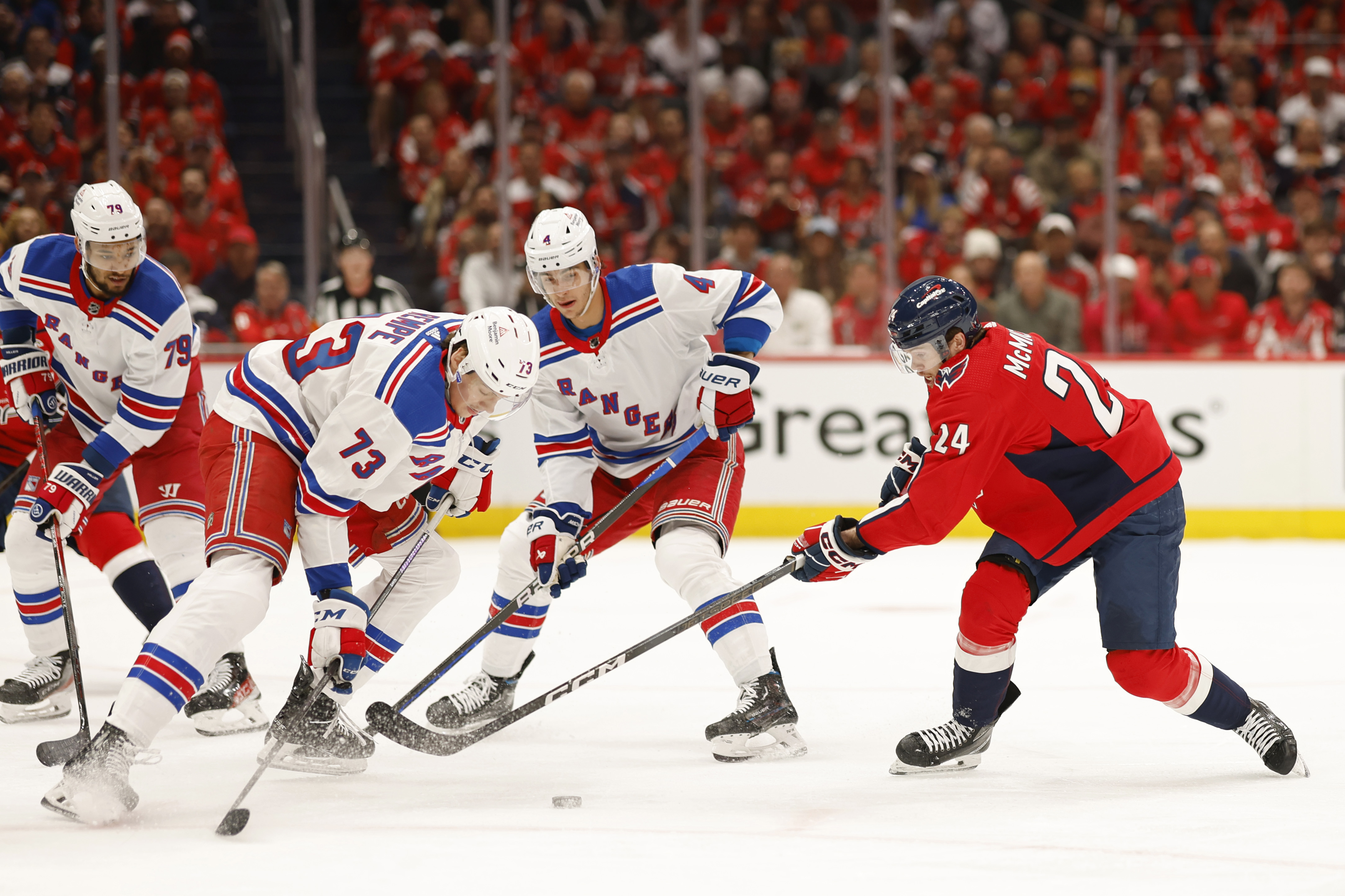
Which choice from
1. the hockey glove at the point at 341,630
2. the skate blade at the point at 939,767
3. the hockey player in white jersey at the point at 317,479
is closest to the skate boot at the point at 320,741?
the hockey player in white jersey at the point at 317,479

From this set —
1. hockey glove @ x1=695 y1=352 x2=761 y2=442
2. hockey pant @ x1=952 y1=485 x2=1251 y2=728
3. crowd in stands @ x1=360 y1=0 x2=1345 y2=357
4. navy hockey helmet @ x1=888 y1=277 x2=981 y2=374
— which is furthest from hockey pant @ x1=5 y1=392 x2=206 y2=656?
crowd in stands @ x1=360 y1=0 x2=1345 y2=357

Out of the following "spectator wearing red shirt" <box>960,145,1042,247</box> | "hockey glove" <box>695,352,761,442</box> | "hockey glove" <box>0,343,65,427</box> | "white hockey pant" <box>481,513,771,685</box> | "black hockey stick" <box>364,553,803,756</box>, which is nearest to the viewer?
"black hockey stick" <box>364,553,803,756</box>

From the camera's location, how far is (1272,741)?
3.10 meters

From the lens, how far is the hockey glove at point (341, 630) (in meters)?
2.99

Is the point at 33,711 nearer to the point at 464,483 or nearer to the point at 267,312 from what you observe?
the point at 464,483

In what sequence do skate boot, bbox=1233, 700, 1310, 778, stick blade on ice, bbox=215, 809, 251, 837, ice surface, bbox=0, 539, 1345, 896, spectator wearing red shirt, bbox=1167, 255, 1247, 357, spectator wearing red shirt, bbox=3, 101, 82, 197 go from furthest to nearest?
spectator wearing red shirt, bbox=1167, 255, 1247, 357, spectator wearing red shirt, bbox=3, 101, 82, 197, skate boot, bbox=1233, 700, 1310, 778, stick blade on ice, bbox=215, 809, 251, 837, ice surface, bbox=0, 539, 1345, 896

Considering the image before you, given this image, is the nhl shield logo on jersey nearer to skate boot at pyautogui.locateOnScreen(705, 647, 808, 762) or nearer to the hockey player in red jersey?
the hockey player in red jersey

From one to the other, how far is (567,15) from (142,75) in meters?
2.35

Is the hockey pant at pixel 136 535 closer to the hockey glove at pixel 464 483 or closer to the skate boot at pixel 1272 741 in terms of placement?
the hockey glove at pixel 464 483

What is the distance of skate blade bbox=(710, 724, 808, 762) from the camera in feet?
11.0

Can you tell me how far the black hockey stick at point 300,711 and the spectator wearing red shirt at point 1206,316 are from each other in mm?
4617

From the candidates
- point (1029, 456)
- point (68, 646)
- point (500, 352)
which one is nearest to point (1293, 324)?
point (1029, 456)

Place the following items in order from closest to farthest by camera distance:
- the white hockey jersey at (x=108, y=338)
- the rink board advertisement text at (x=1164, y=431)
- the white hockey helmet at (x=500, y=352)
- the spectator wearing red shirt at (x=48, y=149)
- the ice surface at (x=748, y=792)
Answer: the ice surface at (x=748, y=792), the white hockey helmet at (x=500, y=352), the white hockey jersey at (x=108, y=338), the spectator wearing red shirt at (x=48, y=149), the rink board advertisement text at (x=1164, y=431)

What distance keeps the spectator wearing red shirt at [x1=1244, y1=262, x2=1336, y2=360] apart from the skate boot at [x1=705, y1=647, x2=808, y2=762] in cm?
433
